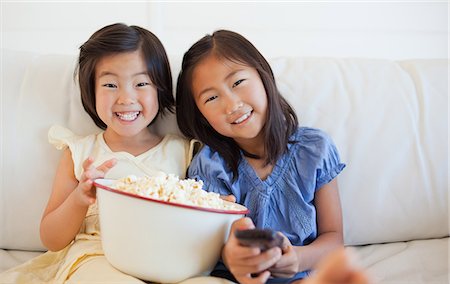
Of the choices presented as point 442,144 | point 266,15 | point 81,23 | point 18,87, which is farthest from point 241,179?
point 81,23

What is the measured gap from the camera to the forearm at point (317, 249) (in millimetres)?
1064

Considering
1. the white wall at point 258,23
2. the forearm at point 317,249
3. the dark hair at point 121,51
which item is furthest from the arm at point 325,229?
the white wall at point 258,23

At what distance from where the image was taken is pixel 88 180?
998 millimetres

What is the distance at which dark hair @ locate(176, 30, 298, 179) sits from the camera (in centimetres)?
120

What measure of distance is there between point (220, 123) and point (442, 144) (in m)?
0.61

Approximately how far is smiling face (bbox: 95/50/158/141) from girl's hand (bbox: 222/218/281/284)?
0.44 meters

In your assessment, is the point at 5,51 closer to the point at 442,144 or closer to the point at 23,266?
the point at 23,266

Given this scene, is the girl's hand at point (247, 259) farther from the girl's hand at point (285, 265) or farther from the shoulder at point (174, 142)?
the shoulder at point (174, 142)

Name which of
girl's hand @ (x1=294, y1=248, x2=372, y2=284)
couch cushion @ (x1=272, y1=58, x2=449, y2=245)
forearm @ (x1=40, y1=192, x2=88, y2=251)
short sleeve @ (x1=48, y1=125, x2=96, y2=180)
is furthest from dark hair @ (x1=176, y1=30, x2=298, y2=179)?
girl's hand @ (x1=294, y1=248, x2=372, y2=284)

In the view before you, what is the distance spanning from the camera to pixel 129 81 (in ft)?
3.98

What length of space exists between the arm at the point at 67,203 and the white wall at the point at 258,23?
2.71 feet

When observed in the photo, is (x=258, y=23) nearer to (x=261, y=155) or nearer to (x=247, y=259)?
(x=261, y=155)

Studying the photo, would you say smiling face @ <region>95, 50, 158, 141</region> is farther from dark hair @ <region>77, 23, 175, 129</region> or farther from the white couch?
the white couch

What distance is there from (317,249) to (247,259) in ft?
0.98
